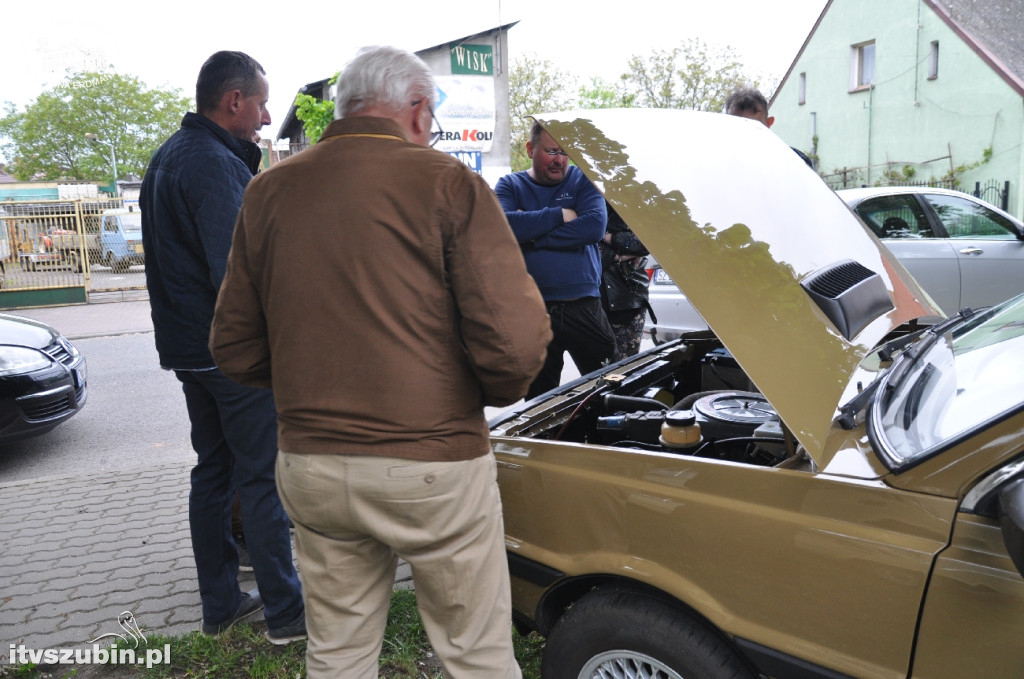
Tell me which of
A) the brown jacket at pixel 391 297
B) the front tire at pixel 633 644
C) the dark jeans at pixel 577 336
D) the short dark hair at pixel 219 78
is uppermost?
the short dark hair at pixel 219 78

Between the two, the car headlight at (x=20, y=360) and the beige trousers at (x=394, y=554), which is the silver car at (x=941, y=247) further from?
the beige trousers at (x=394, y=554)

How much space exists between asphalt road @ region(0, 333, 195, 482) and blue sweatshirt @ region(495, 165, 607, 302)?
2.95 meters

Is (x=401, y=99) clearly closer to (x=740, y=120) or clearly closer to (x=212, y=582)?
(x=740, y=120)

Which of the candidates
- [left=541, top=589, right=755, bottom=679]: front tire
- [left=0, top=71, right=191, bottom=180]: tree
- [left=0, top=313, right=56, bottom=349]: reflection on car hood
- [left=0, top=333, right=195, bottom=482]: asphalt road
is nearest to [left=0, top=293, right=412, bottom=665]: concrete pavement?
[left=0, top=333, right=195, bottom=482]: asphalt road

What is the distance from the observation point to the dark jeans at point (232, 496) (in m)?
2.69

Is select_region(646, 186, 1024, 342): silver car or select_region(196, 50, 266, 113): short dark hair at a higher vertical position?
select_region(196, 50, 266, 113): short dark hair

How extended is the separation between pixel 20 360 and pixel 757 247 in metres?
5.21

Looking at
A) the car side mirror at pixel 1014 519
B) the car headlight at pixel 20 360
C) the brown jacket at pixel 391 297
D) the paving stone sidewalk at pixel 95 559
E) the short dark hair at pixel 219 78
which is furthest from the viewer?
the car headlight at pixel 20 360

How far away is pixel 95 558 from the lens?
145 inches

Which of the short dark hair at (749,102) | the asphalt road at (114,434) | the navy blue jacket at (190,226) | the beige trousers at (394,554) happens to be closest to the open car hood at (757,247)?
the beige trousers at (394,554)

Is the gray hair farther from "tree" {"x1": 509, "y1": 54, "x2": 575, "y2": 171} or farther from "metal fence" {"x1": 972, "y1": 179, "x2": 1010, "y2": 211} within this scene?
"tree" {"x1": 509, "y1": 54, "x2": 575, "y2": 171}

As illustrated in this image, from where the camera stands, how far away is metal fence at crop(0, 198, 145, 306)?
48.6ft

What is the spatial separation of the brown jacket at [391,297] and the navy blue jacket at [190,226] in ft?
2.79

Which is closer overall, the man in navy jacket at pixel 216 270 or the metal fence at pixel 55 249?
the man in navy jacket at pixel 216 270
